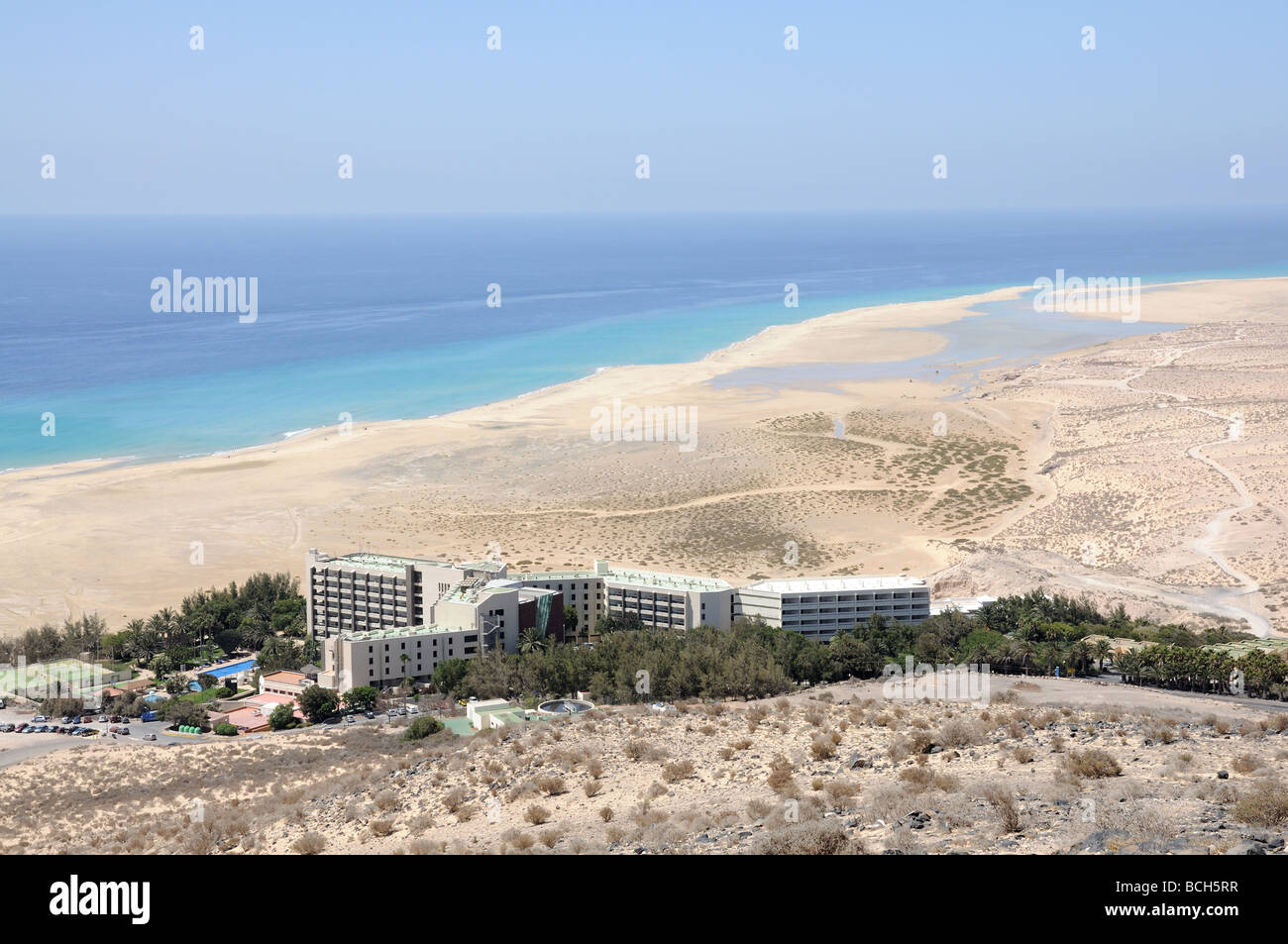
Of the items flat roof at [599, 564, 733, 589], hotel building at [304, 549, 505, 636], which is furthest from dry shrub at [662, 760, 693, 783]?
hotel building at [304, 549, 505, 636]

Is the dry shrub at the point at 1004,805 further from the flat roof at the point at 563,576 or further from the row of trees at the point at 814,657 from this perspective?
the flat roof at the point at 563,576

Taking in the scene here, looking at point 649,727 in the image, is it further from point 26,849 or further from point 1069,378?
point 1069,378

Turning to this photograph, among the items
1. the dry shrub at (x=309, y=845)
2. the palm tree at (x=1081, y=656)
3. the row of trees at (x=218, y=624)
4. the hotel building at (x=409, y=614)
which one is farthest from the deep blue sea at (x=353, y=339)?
the dry shrub at (x=309, y=845)

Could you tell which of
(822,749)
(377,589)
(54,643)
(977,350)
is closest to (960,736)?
(822,749)
